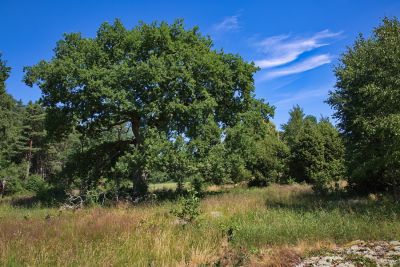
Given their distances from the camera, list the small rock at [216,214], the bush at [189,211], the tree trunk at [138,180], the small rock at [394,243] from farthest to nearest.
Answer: the tree trunk at [138,180], the small rock at [216,214], the bush at [189,211], the small rock at [394,243]

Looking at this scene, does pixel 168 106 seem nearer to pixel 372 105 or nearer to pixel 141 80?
pixel 141 80

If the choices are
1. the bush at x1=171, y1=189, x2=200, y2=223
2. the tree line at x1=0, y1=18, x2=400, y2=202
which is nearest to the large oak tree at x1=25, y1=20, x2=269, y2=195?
the tree line at x1=0, y1=18, x2=400, y2=202

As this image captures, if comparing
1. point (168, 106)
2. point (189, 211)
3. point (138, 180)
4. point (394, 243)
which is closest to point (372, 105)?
point (394, 243)

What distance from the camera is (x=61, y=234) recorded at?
9.72m

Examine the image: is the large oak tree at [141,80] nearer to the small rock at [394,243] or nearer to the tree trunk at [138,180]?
the tree trunk at [138,180]

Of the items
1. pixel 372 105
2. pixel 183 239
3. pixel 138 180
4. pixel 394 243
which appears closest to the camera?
pixel 394 243

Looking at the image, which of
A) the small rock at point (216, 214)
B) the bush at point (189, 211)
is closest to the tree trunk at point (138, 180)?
the small rock at point (216, 214)

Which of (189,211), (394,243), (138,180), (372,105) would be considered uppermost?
(372,105)

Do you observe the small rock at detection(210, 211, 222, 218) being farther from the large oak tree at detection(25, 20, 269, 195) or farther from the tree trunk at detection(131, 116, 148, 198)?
the tree trunk at detection(131, 116, 148, 198)

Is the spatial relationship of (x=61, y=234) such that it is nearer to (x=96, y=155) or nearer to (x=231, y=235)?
(x=231, y=235)

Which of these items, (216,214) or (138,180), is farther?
(138,180)

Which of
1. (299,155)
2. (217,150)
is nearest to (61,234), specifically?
(217,150)

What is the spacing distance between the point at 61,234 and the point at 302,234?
625cm

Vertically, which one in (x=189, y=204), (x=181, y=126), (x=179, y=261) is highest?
(x=181, y=126)
